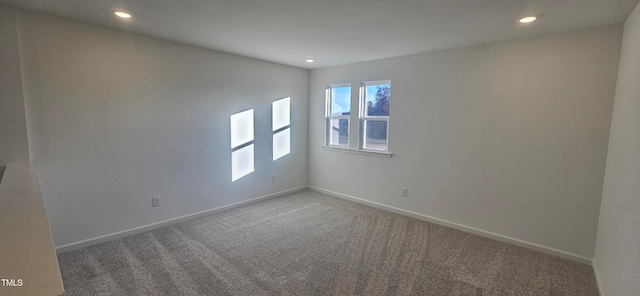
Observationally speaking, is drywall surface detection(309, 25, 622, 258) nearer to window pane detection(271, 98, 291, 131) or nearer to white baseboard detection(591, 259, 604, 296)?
white baseboard detection(591, 259, 604, 296)

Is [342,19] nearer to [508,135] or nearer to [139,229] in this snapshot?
[508,135]

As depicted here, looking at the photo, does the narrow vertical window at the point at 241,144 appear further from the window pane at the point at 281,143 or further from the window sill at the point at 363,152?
the window sill at the point at 363,152

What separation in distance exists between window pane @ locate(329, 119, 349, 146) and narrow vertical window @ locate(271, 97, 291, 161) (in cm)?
76


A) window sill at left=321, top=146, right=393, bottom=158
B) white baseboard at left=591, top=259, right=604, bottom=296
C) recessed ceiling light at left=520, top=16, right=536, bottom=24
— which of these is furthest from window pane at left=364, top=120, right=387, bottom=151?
white baseboard at left=591, top=259, right=604, bottom=296

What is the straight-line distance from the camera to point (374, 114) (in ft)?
14.2

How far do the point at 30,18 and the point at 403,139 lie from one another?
4.15m

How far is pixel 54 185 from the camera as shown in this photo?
8.69ft

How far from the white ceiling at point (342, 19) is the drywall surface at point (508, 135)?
0.93ft

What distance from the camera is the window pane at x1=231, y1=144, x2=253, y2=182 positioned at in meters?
4.07

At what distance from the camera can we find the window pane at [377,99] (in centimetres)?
414

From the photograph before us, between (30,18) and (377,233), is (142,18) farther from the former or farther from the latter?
(377,233)

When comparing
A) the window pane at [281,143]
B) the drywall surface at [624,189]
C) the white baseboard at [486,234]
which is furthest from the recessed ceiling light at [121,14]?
the drywall surface at [624,189]

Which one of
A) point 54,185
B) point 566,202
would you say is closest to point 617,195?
point 566,202

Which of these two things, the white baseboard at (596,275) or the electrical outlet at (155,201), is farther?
the electrical outlet at (155,201)
